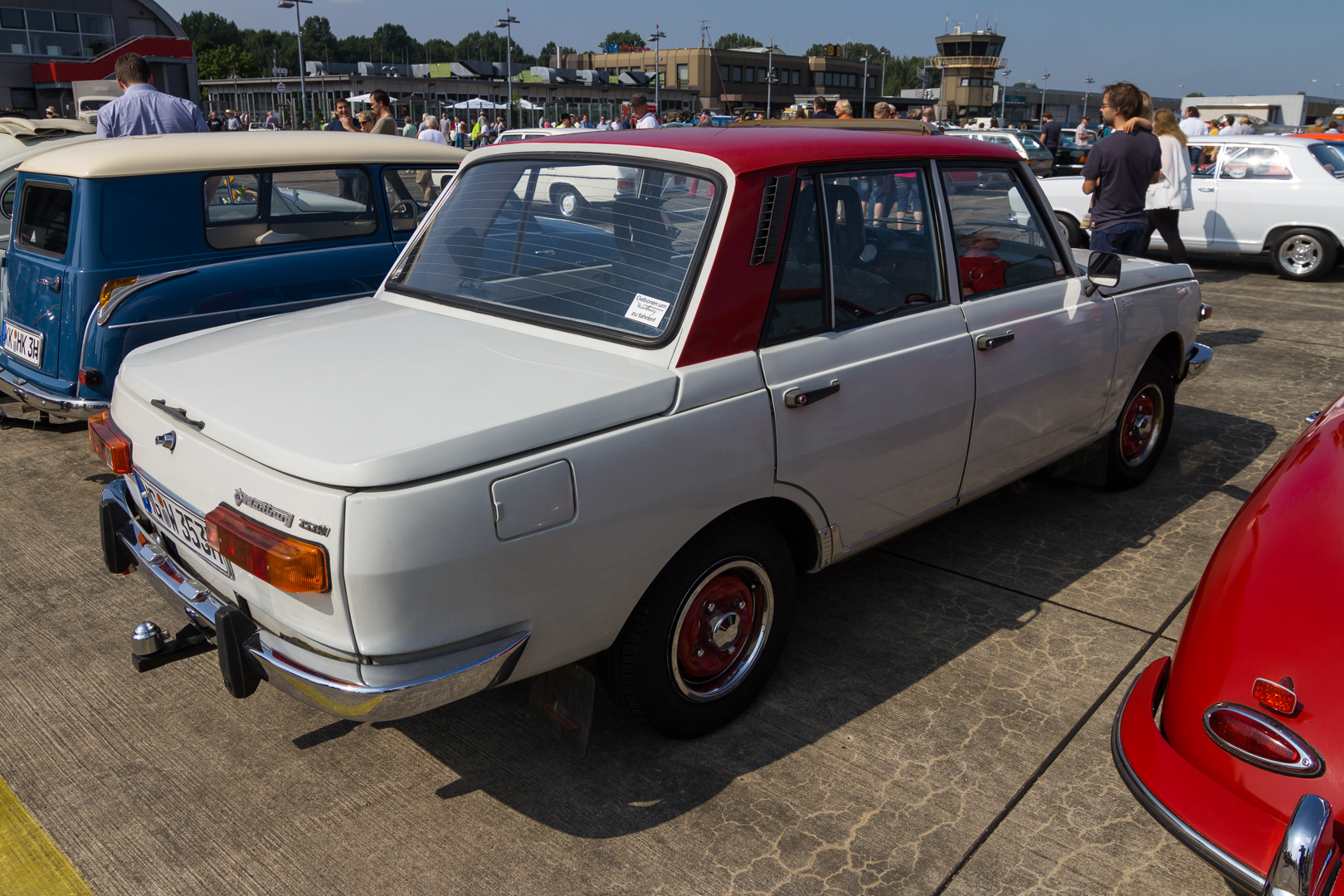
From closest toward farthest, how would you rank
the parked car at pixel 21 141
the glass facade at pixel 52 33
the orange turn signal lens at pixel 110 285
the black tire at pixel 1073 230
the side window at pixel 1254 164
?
the orange turn signal lens at pixel 110 285 < the parked car at pixel 21 141 < the side window at pixel 1254 164 < the black tire at pixel 1073 230 < the glass facade at pixel 52 33

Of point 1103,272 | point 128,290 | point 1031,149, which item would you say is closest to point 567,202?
point 1103,272

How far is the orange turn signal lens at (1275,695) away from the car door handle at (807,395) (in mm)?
1401

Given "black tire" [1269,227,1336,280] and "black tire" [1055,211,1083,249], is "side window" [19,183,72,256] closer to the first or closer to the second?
"black tire" [1055,211,1083,249]

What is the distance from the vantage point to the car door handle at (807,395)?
293cm

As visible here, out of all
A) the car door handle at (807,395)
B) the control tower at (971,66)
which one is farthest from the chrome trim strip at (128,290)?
the control tower at (971,66)

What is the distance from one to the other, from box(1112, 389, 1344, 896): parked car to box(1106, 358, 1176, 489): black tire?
255cm

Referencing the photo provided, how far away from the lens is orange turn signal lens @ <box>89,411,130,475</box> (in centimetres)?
296

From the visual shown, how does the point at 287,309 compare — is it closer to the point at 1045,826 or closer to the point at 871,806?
the point at 871,806

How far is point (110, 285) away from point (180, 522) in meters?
2.97

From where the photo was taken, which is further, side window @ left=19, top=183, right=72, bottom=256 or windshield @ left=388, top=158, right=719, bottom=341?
side window @ left=19, top=183, right=72, bottom=256

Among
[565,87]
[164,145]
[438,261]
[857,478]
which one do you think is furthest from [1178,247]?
[565,87]

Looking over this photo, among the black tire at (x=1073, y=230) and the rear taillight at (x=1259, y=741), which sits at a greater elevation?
the black tire at (x=1073, y=230)

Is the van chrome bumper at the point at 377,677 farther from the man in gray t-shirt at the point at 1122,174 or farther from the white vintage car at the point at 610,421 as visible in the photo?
the man in gray t-shirt at the point at 1122,174

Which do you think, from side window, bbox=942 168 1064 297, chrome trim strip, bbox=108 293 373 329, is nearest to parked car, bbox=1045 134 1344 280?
side window, bbox=942 168 1064 297
